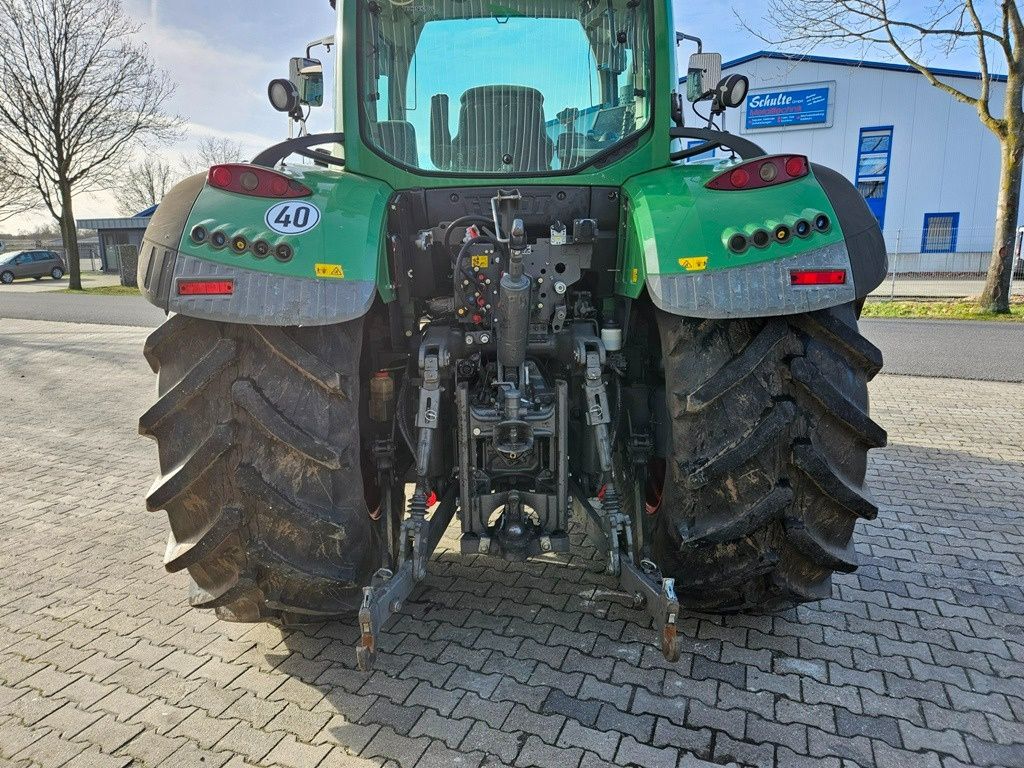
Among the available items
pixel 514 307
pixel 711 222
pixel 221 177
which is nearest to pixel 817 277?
pixel 711 222

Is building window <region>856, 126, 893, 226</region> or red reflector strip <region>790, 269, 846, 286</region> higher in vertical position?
building window <region>856, 126, 893, 226</region>

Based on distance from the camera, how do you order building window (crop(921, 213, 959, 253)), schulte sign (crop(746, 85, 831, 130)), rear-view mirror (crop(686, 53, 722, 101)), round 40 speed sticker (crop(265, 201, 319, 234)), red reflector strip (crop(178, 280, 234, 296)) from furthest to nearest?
schulte sign (crop(746, 85, 831, 130)) < building window (crop(921, 213, 959, 253)) < rear-view mirror (crop(686, 53, 722, 101)) < round 40 speed sticker (crop(265, 201, 319, 234)) < red reflector strip (crop(178, 280, 234, 296))

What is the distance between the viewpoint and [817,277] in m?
2.46

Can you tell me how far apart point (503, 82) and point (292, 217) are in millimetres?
1235

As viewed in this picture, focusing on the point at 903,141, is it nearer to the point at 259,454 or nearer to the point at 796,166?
the point at 796,166

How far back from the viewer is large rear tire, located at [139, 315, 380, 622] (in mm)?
2477

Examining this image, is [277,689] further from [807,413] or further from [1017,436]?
[1017,436]

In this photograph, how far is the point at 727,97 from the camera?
11.6 ft

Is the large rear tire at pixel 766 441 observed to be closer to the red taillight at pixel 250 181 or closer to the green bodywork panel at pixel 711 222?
the green bodywork panel at pixel 711 222

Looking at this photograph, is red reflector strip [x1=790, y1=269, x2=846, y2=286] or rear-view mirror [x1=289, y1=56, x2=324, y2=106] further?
rear-view mirror [x1=289, y1=56, x2=324, y2=106]

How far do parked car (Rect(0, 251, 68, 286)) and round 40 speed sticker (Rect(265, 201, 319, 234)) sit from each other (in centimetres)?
3808

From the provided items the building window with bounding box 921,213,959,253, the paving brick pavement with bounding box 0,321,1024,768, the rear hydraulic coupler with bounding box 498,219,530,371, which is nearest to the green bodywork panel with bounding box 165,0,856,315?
the rear hydraulic coupler with bounding box 498,219,530,371

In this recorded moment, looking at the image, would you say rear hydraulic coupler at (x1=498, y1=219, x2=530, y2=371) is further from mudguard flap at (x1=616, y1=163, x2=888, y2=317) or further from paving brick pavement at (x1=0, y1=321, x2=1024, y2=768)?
paving brick pavement at (x1=0, y1=321, x2=1024, y2=768)

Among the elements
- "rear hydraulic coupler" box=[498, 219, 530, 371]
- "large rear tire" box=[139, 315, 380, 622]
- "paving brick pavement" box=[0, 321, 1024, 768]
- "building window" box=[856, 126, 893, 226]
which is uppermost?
"building window" box=[856, 126, 893, 226]
